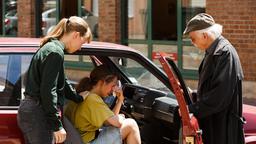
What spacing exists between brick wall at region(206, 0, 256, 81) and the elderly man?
6.04 m

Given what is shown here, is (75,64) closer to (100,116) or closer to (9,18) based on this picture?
(100,116)

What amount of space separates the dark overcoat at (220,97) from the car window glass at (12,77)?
126 cm

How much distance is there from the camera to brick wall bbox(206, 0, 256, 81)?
1010 centimetres

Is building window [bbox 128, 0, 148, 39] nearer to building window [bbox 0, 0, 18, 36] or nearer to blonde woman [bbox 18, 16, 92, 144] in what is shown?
building window [bbox 0, 0, 18, 36]

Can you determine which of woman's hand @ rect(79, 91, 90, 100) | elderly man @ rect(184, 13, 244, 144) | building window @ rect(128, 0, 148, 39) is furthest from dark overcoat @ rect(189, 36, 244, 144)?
building window @ rect(128, 0, 148, 39)

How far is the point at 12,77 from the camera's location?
4.03 m

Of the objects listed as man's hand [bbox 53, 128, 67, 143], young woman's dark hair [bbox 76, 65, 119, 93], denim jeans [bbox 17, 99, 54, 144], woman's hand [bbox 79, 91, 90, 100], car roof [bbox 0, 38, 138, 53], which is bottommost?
man's hand [bbox 53, 128, 67, 143]

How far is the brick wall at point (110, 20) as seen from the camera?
12789 mm

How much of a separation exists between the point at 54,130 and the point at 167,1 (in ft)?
27.6

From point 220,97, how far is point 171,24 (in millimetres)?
7865

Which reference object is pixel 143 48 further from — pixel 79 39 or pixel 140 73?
pixel 79 39

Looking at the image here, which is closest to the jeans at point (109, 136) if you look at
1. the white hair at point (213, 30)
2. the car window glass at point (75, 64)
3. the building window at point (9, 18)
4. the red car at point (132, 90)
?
the red car at point (132, 90)

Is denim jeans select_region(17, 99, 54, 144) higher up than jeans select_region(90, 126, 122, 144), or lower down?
higher up

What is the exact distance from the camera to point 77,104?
14.3 ft
